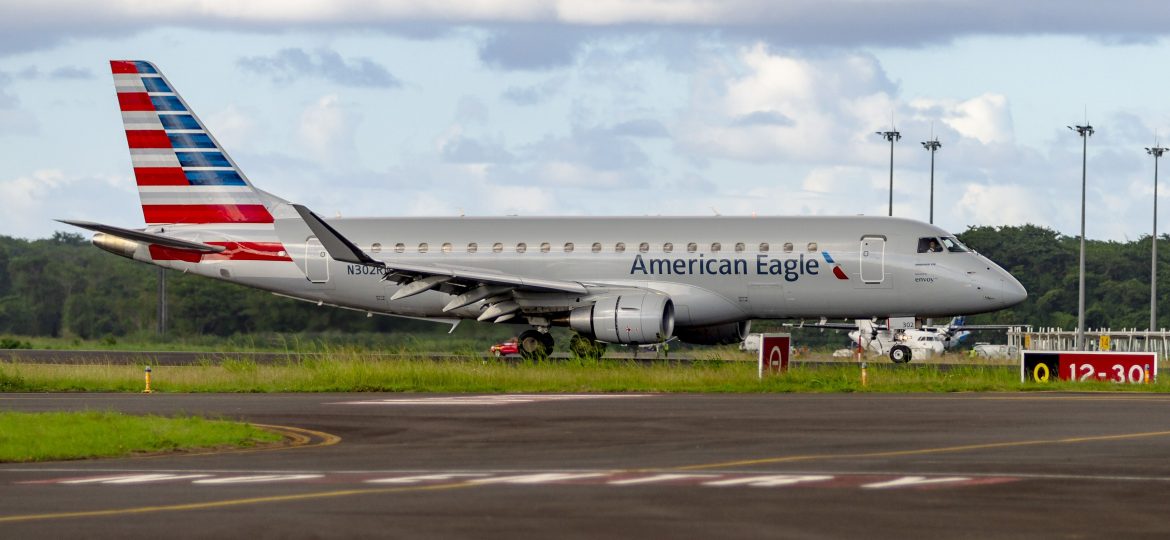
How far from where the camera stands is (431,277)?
42.6 metres

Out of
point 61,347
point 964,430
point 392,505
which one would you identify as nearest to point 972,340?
point 61,347

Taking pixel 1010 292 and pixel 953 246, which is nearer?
pixel 1010 292

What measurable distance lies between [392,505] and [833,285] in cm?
2963

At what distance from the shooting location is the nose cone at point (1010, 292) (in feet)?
139

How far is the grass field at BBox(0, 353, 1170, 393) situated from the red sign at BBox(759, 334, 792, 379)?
0.40 meters

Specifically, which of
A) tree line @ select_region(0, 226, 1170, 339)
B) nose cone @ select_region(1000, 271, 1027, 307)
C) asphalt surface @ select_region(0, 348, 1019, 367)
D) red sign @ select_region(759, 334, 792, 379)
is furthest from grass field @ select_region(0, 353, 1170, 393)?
tree line @ select_region(0, 226, 1170, 339)

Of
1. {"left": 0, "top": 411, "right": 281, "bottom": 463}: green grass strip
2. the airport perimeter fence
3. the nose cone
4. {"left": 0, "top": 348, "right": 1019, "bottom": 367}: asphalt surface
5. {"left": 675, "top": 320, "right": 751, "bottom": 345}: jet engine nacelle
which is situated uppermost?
the nose cone

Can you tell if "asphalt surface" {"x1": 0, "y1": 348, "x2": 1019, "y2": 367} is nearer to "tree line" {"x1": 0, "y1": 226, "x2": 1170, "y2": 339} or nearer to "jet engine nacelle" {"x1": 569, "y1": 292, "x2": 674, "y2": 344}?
"tree line" {"x1": 0, "y1": 226, "x2": 1170, "y2": 339}

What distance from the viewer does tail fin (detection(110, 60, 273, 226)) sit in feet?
158

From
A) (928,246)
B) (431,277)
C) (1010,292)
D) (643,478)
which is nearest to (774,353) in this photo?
(928,246)

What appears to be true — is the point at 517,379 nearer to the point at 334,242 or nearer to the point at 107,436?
the point at 334,242

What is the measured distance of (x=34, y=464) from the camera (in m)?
19.2

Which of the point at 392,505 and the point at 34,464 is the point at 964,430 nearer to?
the point at 392,505

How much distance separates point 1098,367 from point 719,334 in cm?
1332
